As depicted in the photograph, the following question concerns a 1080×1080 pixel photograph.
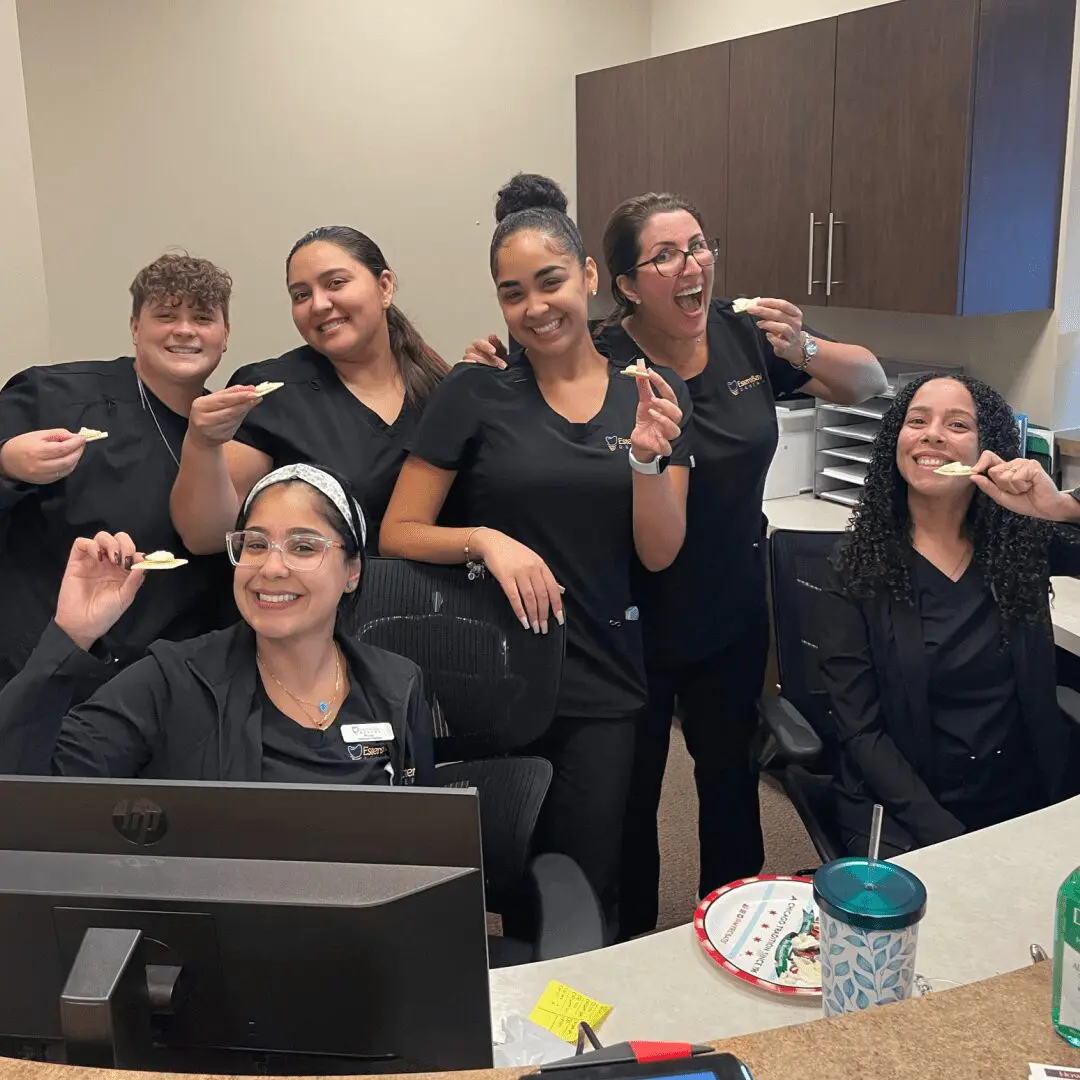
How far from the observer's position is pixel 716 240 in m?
3.67

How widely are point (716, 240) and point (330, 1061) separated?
3.20m

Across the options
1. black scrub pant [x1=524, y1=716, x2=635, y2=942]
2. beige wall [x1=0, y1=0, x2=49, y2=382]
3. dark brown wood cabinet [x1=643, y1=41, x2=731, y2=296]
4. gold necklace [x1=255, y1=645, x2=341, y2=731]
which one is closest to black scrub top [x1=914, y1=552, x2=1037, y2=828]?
black scrub pant [x1=524, y1=716, x2=635, y2=942]

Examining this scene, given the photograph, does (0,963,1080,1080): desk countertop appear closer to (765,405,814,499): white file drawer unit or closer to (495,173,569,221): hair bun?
(495,173,569,221): hair bun

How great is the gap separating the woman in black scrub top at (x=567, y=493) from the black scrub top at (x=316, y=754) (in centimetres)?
43

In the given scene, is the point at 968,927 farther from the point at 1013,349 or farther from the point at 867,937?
the point at 1013,349

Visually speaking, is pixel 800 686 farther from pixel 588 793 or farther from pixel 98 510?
pixel 98 510

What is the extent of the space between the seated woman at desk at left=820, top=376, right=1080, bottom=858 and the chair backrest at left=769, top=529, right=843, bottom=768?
14 centimetres

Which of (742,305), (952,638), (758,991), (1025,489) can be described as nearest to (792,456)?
(742,305)

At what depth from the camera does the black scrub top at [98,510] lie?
6.45 ft

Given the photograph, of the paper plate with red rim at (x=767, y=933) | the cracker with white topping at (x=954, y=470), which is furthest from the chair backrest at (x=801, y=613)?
the paper plate with red rim at (x=767, y=933)

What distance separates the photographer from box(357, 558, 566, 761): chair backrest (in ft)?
5.80

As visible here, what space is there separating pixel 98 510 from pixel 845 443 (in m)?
2.40

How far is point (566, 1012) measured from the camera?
4.10ft

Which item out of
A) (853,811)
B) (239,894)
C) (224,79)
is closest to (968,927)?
(853,811)
